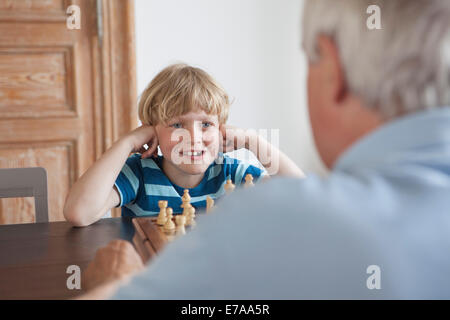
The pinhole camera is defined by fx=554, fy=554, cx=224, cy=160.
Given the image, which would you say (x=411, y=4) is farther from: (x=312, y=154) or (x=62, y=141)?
(x=312, y=154)

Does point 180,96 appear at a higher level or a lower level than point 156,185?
higher

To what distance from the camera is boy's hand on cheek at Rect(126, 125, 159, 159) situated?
70.2 inches

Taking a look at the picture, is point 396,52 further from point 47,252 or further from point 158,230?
point 47,252

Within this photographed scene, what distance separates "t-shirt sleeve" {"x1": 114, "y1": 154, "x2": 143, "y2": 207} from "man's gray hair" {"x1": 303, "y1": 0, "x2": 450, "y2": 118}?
123cm

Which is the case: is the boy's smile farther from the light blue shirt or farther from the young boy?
the light blue shirt

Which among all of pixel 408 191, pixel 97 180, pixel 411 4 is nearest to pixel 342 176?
pixel 408 191

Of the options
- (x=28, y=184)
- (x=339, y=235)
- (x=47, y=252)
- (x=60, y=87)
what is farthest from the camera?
(x=60, y=87)

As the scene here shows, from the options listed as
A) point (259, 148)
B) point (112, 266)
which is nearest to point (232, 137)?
point (259, 148)

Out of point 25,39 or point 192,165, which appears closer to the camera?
point 192,165

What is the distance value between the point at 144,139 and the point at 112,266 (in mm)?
852

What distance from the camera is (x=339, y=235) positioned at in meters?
0.52
